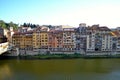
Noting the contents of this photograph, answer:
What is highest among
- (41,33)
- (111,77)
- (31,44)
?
(41,33)

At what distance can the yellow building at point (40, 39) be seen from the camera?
22.4 meters

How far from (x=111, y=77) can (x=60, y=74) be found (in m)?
4.29

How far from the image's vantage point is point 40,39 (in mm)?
22547

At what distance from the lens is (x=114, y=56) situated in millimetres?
20906

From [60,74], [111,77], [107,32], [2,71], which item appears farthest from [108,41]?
[2,71]

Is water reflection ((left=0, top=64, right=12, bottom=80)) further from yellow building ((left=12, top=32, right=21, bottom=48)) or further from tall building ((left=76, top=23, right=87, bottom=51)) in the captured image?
tall building ((left=76, top=23, right=87, bottom=51))

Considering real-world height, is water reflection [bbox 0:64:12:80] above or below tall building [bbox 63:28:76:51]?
below

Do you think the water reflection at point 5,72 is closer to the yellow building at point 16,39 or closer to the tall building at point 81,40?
the yellow building at point 16,39

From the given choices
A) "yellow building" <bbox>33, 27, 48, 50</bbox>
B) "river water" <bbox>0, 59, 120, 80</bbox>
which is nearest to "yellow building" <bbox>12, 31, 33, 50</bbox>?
"yellow building" <bbox>33, 27, 48, 50</bbox>

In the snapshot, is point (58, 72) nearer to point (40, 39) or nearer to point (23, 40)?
point (40, 39)

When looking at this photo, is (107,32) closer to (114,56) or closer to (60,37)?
(114,56)

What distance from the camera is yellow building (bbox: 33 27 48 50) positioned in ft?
73.5

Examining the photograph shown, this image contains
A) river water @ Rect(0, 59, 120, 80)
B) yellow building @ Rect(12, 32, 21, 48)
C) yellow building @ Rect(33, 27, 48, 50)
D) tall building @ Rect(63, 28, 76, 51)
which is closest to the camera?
river water @ Rect(0, 59, 120, 80)

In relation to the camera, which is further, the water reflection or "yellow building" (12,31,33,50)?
"yellow building" (12,31,33,50)
